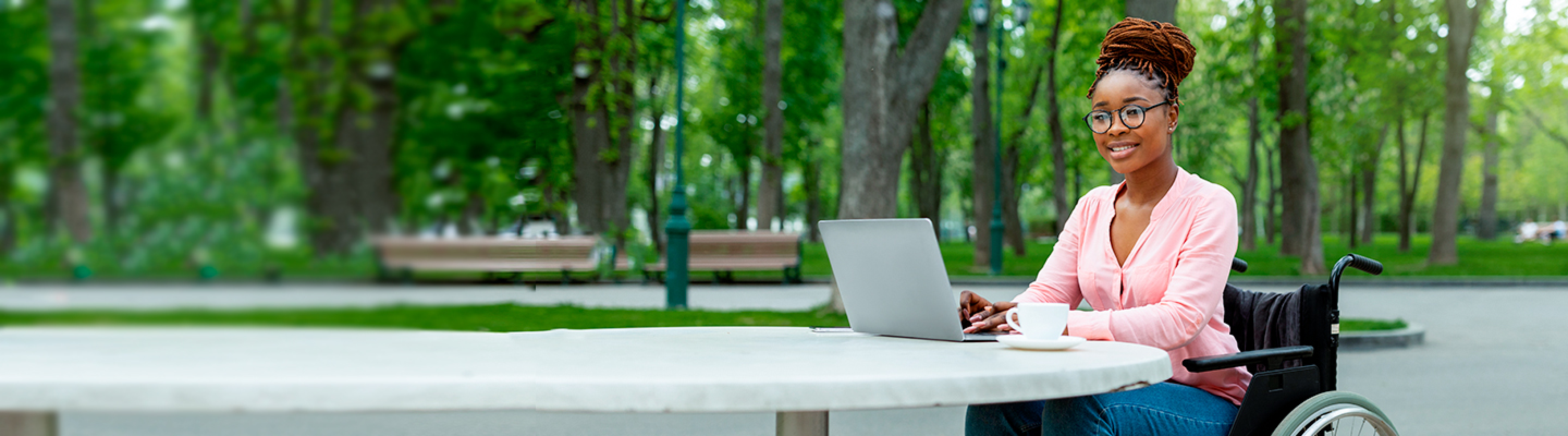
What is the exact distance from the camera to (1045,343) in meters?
2.37

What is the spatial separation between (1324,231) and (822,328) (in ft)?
265

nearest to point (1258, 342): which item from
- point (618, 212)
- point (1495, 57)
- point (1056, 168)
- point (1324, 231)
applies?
point (618, 212)

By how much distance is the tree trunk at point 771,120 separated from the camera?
23312 millimetres

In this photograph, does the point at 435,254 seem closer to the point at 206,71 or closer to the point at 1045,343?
the point at 206,71

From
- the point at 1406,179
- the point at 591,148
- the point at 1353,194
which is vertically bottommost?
the point at 1353,194

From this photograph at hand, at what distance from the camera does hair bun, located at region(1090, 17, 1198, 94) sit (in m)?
2.89

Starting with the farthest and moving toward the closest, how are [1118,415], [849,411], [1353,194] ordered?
1. [1353,194]
2. [849,411]
3. [1118,415]

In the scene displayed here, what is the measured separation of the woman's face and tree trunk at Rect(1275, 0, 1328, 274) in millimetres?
16885

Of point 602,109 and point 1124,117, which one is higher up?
point 602,109

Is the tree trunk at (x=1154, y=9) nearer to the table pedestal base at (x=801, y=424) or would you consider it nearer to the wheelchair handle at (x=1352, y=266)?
the wheelchair handle at (x=1352, y=266)

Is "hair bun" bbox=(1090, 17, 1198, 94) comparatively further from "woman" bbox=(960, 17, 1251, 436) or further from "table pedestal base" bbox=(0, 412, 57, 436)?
"table pedestal base" bbox=(0, 412, 57, 436)

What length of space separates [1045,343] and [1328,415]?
0.76 meters

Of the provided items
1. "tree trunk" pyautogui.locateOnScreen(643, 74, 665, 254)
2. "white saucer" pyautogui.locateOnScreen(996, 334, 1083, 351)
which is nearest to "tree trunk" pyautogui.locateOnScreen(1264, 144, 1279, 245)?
"tree trunk" pyautogui.locateOnScreen(643, 74, 665, 254)

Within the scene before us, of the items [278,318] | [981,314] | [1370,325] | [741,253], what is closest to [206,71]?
[278,318]
